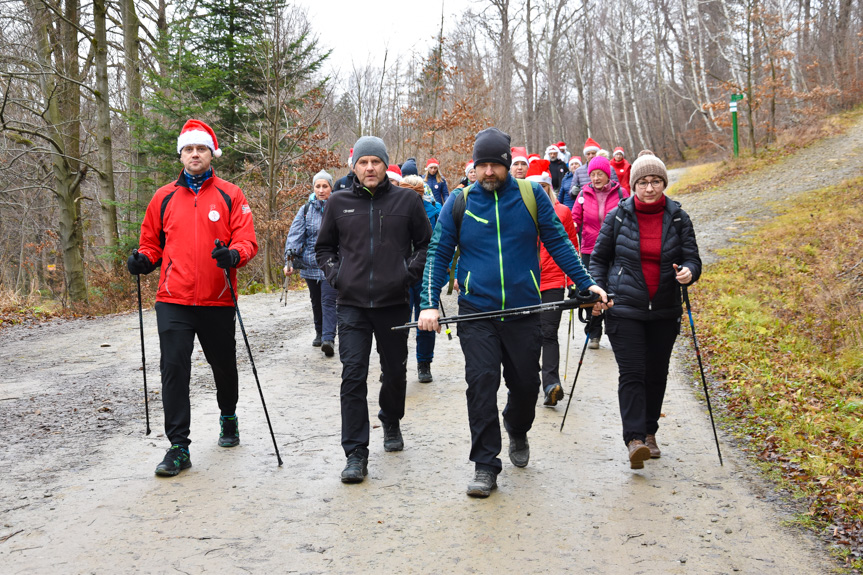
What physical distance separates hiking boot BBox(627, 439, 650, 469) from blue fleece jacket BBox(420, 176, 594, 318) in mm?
1120

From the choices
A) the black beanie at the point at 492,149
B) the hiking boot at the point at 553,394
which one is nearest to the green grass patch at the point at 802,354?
the hiking boot at the point at 553,394

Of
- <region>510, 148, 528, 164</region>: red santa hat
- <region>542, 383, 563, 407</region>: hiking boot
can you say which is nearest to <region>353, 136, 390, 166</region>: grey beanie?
<region>542, 383, 563, 407</region>: hiking boot

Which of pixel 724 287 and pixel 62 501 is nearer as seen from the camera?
pixel 62 501

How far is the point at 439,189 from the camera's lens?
13.5 meters

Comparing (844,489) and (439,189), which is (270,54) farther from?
(844,489)

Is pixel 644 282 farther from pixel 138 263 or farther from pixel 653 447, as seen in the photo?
pixel 138 263

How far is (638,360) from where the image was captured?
507 centimetres

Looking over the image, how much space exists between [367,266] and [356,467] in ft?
4.52

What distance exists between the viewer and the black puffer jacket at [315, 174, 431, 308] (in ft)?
16.6

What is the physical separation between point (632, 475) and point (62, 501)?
3718 millimetres

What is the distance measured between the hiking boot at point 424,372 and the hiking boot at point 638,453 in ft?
10.8

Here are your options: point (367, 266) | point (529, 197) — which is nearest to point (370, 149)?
point (367, 266)

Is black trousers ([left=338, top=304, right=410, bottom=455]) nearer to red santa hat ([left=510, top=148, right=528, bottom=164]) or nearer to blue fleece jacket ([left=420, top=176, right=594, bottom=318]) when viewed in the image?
blue fleece jacket ([left=420, top=176, right=594, bottom=318])

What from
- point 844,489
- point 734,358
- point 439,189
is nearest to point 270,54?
point 439,189
